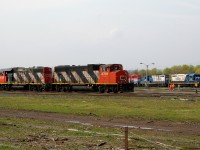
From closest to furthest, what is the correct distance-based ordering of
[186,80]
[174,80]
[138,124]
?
[138,124] < [186,80] < [174,80]

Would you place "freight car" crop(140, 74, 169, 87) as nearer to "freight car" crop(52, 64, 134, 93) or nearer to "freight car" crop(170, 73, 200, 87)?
"freight car" crop(170, 73, 200, 87)

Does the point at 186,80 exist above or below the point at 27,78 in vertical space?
below

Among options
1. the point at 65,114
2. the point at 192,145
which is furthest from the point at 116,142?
the point at 65,114

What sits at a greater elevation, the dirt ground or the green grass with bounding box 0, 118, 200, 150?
the green grass with bounding box 0, 118, 200, 150

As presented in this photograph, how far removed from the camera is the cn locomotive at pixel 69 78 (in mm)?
43625

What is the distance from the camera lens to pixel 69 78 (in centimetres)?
5012

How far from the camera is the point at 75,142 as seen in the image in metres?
12.2

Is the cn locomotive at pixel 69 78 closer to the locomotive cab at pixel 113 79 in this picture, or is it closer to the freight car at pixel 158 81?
the locomotive cab at pixel 113 79

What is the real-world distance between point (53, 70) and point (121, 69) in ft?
44.7

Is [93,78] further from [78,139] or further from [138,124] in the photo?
[78,139]

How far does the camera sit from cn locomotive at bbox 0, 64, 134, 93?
43625 millimetres

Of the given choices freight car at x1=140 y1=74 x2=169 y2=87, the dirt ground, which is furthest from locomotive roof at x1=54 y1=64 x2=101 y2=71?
freight car at x1=140 y1=74 x2=169 y2=87

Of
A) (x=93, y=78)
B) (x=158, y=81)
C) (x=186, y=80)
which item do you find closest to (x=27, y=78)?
(x=93, y=78)

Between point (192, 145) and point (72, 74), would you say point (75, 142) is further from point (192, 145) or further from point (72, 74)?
point (72, 74)
